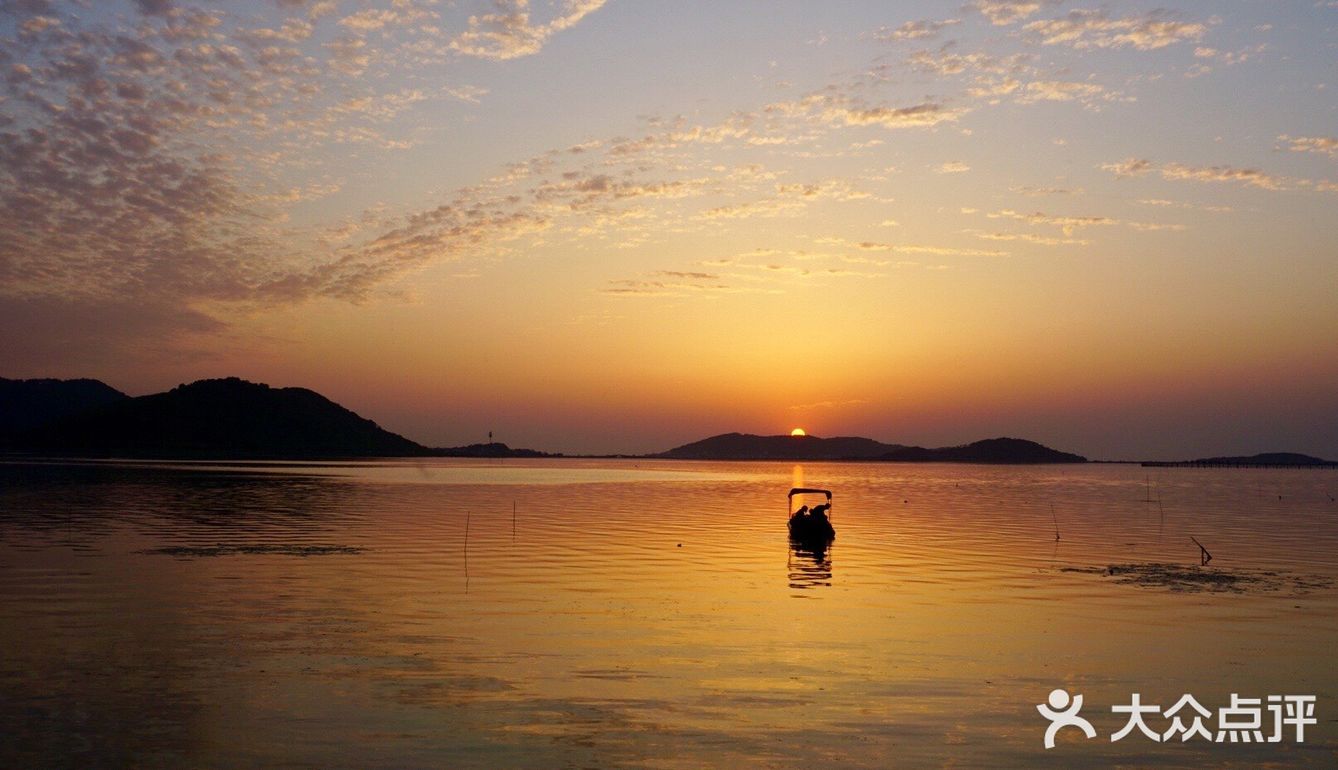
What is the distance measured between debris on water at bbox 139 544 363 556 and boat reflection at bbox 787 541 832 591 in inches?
805

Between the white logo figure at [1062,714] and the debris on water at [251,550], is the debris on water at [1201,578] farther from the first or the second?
the debris on water at [251,550]

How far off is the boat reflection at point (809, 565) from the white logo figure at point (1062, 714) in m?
17.1

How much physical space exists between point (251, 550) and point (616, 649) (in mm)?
28613

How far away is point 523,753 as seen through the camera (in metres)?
16.7

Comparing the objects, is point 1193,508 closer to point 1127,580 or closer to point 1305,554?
point 1305,554

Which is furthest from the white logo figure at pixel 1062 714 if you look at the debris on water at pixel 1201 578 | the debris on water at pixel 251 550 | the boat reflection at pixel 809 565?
the debris on water at pixel 251 550

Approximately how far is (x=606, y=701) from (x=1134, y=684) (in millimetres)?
11855

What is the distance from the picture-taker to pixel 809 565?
46.8m

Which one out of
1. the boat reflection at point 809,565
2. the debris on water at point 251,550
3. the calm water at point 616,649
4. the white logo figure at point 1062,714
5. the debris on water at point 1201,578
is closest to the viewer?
the calm water at point 616,649

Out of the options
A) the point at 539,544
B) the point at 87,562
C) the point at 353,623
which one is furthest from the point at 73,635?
the point at 539,544

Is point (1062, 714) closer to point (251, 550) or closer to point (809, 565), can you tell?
point (809, 565)

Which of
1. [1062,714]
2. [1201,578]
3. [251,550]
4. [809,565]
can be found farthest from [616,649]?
[251,550]

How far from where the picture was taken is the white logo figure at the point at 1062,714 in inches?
738

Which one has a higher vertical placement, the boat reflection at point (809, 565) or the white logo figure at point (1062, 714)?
the boat reflection at point (809, 565)
